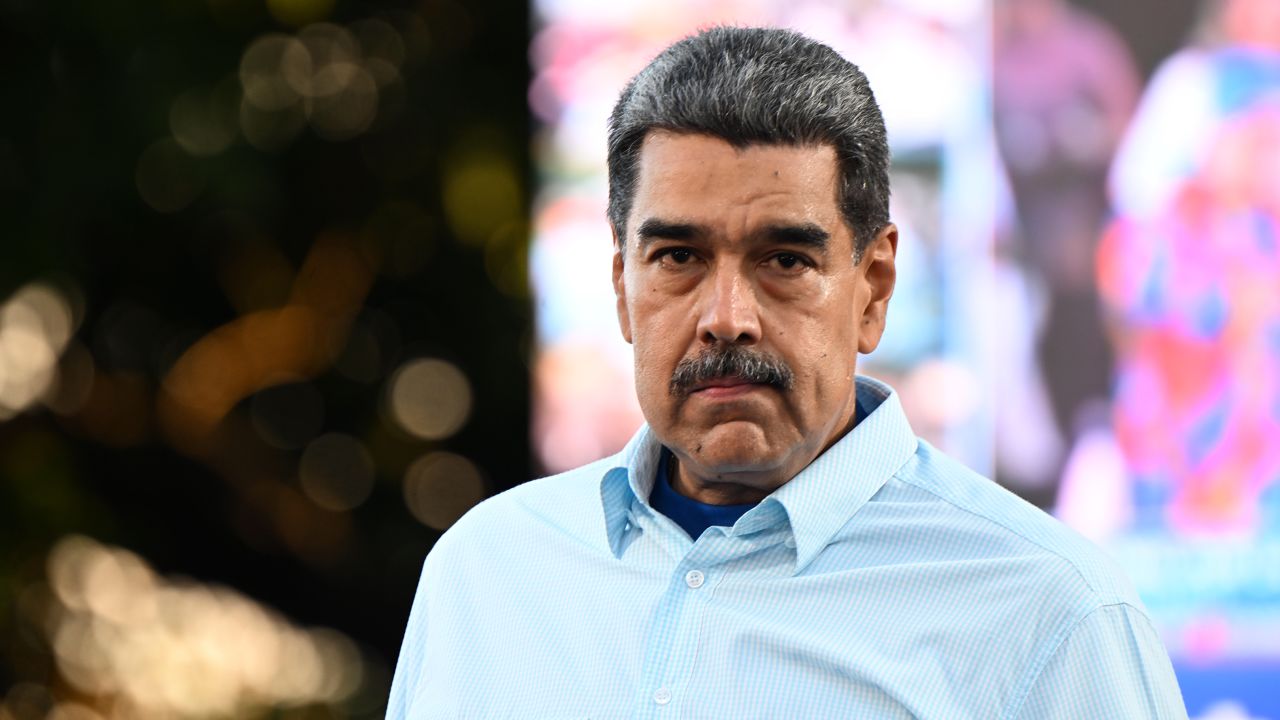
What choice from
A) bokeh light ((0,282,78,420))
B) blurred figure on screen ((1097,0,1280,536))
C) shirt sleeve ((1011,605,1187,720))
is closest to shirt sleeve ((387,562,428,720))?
shirt sleeve ((1011,605,1187,720))

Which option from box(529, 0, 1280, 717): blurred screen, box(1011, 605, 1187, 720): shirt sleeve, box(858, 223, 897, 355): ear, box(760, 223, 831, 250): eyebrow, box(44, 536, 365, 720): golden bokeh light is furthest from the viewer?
box(44, 536, 365, 720): golden bokeh light

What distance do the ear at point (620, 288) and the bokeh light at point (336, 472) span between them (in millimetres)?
1836

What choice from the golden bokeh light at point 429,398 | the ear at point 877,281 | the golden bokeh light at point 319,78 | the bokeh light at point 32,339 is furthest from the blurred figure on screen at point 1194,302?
the bokeh light at point 32,339

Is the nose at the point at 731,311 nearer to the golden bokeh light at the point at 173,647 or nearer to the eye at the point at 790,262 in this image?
the eye at the point at 790,262

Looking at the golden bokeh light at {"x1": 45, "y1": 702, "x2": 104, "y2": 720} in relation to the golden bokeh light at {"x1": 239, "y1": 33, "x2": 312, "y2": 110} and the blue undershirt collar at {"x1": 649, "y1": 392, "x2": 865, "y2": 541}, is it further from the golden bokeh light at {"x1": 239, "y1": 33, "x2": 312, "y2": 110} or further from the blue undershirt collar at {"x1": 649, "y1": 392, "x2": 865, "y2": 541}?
the blue undershirt collar at {"x1": 649, "y1": 392, "x2": 865, "y2": 541}

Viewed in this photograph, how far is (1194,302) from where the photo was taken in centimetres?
296

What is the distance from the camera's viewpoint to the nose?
1.30 m

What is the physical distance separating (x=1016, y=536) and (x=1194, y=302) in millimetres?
1885

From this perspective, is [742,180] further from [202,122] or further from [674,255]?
[202,122]

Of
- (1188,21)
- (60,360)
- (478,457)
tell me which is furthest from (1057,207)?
(60,360)

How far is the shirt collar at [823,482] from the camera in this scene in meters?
1.30

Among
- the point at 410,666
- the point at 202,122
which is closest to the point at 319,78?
the point at 202,122

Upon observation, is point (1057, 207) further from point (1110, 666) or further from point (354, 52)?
point (1110, 666)

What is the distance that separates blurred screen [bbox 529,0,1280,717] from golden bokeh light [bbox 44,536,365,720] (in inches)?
40.2
